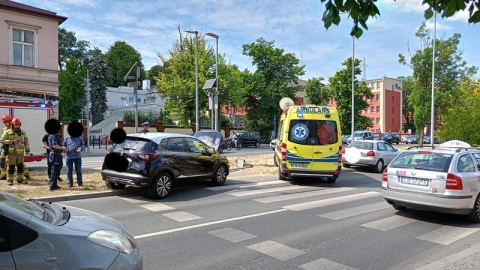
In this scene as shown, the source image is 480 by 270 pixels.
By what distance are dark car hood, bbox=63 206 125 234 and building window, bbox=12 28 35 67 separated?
2312 cm

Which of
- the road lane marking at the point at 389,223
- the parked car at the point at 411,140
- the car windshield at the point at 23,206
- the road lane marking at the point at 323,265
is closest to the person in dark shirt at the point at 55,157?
the car windshield at the point at 23,206

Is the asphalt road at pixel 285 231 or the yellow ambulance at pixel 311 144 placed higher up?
the yellow ambulance at pixel 311 144

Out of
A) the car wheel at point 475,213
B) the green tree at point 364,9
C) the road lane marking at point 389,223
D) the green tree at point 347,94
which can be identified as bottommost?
the road lane marking at point 389,223

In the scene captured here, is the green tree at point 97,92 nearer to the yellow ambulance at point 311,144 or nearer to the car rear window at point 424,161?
the yellow ambulance at point 311,144

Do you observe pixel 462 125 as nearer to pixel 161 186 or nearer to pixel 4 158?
pixel 161 186

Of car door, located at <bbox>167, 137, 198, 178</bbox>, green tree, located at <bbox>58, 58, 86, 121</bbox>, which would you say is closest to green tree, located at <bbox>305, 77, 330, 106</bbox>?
green tree, located at <bbox>58, 58, 86, 121</bbox>

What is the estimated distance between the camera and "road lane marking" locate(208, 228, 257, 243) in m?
6.06

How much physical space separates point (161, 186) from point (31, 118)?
7.00 m

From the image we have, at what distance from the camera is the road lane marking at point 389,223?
6992 mm

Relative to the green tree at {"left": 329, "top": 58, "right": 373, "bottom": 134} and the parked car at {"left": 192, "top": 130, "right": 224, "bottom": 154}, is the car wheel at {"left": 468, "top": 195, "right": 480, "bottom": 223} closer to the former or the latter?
the parked car at {"left": 192, "top": 130, "right": 224, "bottom": 154}

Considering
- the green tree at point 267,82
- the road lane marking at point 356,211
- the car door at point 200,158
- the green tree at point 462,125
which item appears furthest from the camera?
the green tree at point 267,82

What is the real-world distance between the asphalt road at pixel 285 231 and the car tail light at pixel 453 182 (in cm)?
77

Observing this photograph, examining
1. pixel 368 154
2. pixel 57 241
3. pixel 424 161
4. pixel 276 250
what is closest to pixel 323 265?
pixel 276 250

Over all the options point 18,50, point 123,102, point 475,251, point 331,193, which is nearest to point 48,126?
point 475,251
